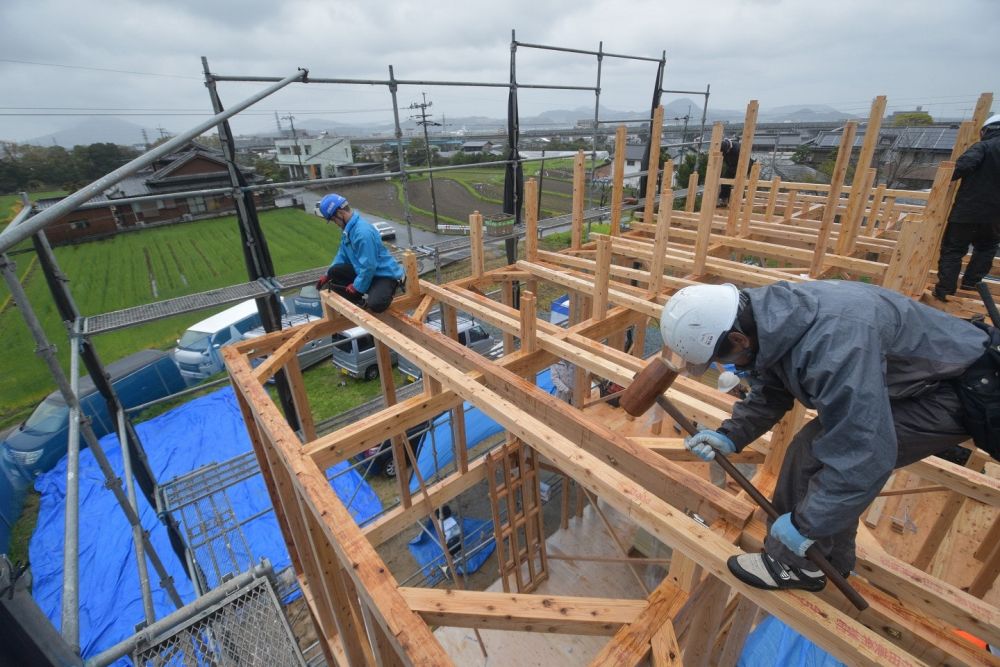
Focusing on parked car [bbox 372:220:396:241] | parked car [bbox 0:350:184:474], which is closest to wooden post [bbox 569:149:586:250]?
parked car [bbox 0:350:184:474]

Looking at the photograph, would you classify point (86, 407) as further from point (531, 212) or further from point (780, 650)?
point (780, 650)

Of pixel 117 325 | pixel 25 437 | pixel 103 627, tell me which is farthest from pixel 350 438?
pixel 25 437

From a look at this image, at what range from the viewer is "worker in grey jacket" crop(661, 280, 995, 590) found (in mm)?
1503

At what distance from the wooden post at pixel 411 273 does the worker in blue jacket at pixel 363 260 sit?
0.15m

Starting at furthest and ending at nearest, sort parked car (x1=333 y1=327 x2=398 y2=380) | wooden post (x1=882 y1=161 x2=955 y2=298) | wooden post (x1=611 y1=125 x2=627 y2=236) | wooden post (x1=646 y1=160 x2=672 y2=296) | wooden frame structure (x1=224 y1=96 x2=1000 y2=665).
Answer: parked car (x1=333 y1=327 x2=398 y2=380)
wooden post (x1=611 y1=125 x2=627 y2=236)
wooden post (x1=646 y1=160 x2=672 y2=296)
wooden post (x1=882 y1=161 x2=955 y2=298)
wooden frame structure (x1=224 y1=96 x2=1000 y2=665)

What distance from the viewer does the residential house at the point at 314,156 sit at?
6828mm

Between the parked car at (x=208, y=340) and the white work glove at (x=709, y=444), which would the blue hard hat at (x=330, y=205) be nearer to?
the white work glove at (x=709, y=444)

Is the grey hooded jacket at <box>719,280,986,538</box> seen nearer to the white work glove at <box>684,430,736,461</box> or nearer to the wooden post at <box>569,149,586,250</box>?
the white work glove at <box>684,430,736,461</box>

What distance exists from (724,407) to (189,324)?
1554cm

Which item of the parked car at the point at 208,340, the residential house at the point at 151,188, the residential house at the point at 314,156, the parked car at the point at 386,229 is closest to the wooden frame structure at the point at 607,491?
the residential house at the point at 151,188

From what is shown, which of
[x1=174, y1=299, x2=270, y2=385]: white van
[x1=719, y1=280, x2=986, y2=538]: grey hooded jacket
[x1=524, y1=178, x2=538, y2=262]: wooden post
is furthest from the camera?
[x1=174, y1=299, x2=270, y2=385]: white van

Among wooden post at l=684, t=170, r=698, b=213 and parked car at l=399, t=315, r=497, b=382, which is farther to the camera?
parked car at l=399, t=315, r=497, b=382

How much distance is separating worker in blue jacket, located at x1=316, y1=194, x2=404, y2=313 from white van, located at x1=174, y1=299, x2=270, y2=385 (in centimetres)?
904

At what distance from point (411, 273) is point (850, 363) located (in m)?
3.64
